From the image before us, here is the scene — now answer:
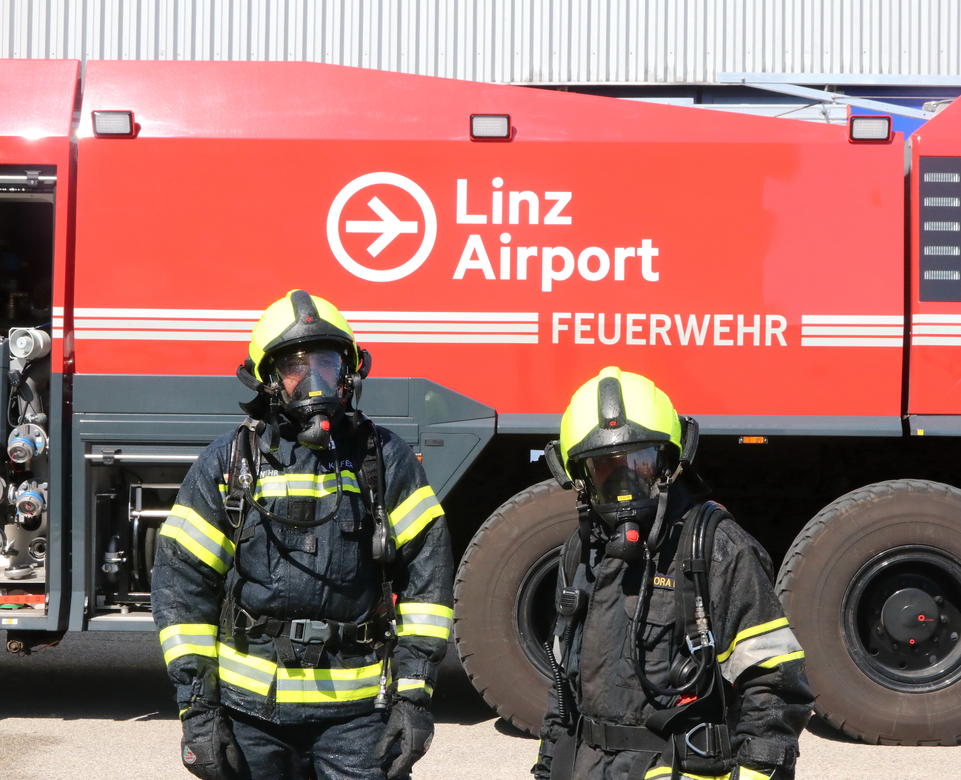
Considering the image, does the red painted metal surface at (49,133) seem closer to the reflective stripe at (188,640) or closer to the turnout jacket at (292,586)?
the turnout jacket at (292,586)

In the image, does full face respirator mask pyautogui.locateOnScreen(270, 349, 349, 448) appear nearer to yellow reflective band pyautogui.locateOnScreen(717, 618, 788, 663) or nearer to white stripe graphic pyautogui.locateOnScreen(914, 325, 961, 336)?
yellow reflective band pyautogui.locateOnScreen(717, 618, 788, 663)

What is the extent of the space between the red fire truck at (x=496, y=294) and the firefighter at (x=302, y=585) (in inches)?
79.8

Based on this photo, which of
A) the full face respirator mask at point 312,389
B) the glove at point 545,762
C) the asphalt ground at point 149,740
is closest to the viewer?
the glove at point 545,762

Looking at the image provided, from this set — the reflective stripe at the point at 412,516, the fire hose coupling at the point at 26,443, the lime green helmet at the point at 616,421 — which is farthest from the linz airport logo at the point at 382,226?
the lime green helmet at the point at 616,421

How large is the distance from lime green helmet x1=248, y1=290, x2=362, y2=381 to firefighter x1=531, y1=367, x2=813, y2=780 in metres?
0.74

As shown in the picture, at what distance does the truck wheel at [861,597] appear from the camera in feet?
16.1

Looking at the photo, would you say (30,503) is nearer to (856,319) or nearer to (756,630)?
(756,630)

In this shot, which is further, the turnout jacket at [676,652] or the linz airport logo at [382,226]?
the linz airport logo at [382,226]

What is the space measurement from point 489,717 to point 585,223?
258cm

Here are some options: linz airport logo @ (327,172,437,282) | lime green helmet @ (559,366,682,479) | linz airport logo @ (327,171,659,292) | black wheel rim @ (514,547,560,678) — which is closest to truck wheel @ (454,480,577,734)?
black wheel rim @ (514,547,560,678)

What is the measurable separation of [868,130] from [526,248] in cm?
168

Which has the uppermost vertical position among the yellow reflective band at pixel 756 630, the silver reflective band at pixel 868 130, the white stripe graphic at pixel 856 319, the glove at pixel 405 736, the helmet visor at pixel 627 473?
the silver reflective band at pixel 868 130

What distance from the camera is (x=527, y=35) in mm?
11055

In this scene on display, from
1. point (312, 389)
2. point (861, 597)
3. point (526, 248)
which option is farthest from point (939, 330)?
point (312, 389)
